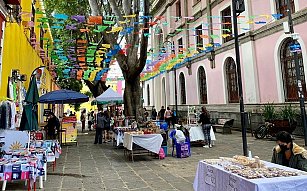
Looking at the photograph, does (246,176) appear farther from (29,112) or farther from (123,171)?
(29,112)

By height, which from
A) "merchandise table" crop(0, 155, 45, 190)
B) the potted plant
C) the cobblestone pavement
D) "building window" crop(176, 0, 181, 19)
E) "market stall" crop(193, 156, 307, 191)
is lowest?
the cobblestone pavement

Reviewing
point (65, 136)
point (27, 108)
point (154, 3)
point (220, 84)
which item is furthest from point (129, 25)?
point (154, 3)

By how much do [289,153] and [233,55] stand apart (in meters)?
14.3

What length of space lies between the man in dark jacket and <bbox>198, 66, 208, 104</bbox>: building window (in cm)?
1753

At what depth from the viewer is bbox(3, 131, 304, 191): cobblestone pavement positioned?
587 cm

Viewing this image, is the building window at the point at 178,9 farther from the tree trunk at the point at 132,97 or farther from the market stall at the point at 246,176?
the market stall at the point at 246,176

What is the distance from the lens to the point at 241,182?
3.10 m

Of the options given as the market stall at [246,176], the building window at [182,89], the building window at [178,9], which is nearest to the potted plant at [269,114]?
the market stall at [246,176]

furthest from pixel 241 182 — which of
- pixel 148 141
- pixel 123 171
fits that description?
pixel 148 141

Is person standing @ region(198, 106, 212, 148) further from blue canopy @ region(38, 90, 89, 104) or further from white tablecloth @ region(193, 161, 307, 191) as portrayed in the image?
white tablecloth @ region(193, 161, 307, 191)

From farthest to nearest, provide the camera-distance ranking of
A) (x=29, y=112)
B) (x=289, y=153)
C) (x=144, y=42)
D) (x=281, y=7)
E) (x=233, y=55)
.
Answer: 1. (x=233, y=55)
2. (x=281, y=7)
3. (x=144, y=42)
4. (x=29, y=112)
5. (x=289, y=153)

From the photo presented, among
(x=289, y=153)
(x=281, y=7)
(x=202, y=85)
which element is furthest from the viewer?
(x=202, y=85)

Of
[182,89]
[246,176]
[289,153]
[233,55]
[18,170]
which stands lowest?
[18,170]

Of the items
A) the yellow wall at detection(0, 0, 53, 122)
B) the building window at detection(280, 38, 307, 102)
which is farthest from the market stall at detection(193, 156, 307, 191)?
the building window at detection(280, 38, 307, 102)
